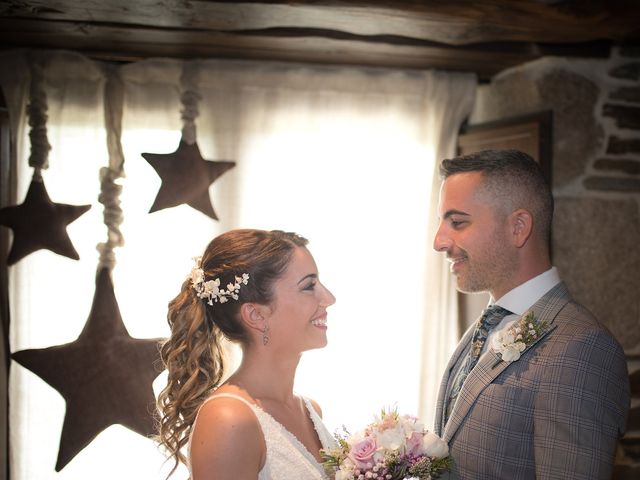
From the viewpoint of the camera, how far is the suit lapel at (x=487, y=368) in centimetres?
216

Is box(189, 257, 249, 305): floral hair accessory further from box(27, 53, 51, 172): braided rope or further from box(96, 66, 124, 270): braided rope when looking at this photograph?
box(27, 53, 51, 172): braided rope

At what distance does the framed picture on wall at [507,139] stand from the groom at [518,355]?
0.69 m

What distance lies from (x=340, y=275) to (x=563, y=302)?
4.46 feet

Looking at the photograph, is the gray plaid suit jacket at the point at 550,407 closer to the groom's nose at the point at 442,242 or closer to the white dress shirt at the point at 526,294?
the white dress shirt at the point at 526,294

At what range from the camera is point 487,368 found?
2.19 m

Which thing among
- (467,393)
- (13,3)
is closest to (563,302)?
(467,393)

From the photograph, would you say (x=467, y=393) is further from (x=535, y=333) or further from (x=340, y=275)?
(x=340, y=275)

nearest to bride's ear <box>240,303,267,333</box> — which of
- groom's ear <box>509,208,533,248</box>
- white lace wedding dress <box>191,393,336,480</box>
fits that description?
white lace wedding dress <box>191,393,336,480</box>

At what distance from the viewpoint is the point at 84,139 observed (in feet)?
10.7

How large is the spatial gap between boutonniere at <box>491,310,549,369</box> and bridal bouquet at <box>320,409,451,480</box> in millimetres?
305

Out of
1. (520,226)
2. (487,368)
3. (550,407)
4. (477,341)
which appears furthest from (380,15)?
(550,407)

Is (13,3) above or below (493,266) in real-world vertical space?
above

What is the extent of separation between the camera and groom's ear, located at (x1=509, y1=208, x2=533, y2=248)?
89.9 inches

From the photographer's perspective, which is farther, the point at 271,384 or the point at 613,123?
the point at 613,123
